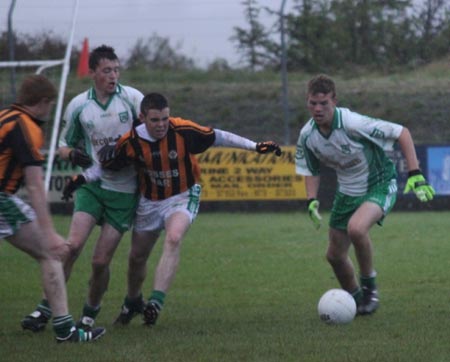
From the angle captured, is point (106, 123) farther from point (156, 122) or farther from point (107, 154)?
point (156, 122)

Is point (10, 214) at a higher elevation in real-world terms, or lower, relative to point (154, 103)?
lower

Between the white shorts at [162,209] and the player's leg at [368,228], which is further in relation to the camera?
the player's leg at [368,228]

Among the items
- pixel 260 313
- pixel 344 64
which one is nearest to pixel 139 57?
pixel 344 64

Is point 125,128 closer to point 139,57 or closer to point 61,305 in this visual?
point 61,305

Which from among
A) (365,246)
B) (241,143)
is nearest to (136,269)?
(241,143)

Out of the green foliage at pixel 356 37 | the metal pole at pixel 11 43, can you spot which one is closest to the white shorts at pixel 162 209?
the metal pole at pixel 11 43

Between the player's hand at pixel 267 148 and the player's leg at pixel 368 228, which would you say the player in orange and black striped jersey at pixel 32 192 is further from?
the player's leg at pixel 368 228

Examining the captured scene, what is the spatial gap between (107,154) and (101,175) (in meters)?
0.23

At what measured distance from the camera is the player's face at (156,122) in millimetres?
7805

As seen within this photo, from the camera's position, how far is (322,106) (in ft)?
27.0

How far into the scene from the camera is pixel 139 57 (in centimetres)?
2794

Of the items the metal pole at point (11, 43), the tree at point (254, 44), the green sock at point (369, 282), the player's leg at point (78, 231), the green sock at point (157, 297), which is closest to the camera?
the green sock at point (157, 297)

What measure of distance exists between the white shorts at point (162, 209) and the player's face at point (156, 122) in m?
0.51

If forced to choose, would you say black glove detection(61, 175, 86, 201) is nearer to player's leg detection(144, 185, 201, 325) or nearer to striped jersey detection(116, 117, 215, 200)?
striped jersey detection(116, 117, 215, 200)
